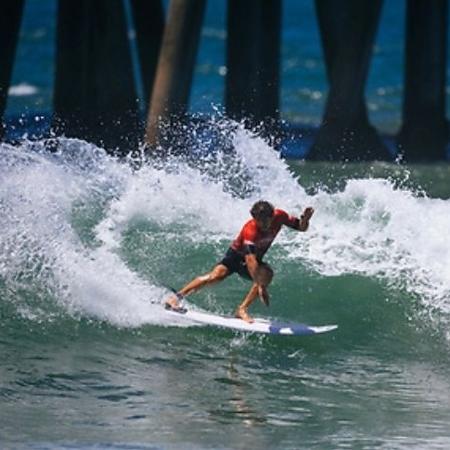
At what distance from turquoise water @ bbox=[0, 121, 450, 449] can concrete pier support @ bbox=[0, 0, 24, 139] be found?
3.23 meters

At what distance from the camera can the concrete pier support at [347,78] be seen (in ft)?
65.0

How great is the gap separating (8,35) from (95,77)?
3.58 feet

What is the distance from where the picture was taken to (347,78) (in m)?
20.1

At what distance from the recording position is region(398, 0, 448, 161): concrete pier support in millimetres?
20609

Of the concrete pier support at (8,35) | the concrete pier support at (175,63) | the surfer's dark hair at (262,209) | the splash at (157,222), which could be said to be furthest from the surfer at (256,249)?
the concrete pier support at (8,35)

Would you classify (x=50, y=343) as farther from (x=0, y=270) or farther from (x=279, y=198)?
(x=279, y=198)

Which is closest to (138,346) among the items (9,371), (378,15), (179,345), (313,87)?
(179,345)

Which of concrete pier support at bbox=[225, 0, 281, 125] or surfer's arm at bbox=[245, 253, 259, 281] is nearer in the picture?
surfer's arm at bbox=[245, 253, 259, 281]

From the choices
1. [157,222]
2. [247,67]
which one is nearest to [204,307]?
[157,222]

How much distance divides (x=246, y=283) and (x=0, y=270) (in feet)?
6.39

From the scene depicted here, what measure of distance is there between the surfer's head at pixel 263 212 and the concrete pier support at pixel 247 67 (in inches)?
321

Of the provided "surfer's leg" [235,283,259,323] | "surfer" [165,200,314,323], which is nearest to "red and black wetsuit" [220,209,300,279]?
"surfer" [165,200,314,323]

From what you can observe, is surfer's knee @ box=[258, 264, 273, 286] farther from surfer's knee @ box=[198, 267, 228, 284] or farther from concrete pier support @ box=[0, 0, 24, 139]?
concrete pier support @ box=[0, 0, 24, 139]

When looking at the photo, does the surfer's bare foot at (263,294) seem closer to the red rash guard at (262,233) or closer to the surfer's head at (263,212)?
the red rash guard at (262,233)
